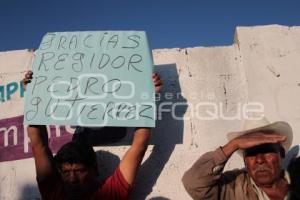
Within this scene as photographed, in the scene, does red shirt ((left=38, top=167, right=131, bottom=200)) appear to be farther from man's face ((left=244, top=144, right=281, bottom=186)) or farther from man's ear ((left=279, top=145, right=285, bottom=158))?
man's ear ((left=279, top=145, right=285, bottom=158))

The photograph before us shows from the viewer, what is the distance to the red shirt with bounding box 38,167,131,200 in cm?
251

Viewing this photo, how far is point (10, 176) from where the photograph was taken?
2.99 m

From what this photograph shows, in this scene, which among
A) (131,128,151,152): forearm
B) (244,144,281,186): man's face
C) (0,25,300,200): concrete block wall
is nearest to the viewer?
(244,144,281,186): man's face

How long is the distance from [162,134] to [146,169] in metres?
0.29

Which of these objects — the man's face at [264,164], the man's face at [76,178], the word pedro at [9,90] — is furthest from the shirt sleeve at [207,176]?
the word pedro at [9,90]

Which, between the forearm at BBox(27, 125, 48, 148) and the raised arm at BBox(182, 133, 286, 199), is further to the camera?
the forearm at BBox(27, 125, 48, 148)

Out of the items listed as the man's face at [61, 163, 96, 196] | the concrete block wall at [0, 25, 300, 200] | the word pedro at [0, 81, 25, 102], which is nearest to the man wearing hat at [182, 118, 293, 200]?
the concrete block wall at [0, 25, 300, 200]

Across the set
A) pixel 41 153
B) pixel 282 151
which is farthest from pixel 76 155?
pixel 282 151

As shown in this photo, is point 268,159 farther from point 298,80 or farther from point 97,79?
point 97,79

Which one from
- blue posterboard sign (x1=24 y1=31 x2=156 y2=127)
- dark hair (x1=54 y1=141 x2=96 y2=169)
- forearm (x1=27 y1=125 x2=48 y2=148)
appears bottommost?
dark hair (x1=54 y1=141 x2=96 y2=169)

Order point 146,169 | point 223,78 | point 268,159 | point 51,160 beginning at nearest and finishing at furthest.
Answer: point 268,159
point 51,160
point 146,169
point 223,78

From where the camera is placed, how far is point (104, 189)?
8.31ft

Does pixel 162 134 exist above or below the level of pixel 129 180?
above

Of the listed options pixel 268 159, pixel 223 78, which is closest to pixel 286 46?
pixel 223 78
